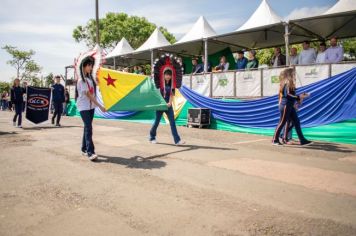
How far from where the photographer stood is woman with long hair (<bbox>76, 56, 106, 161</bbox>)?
22.3 ft

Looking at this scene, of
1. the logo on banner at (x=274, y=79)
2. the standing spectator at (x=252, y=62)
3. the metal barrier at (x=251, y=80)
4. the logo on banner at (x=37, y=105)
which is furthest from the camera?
the logo on banner at (x=37, y=105)

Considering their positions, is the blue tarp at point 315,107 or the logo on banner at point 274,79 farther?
the logo on banner at point 274,79

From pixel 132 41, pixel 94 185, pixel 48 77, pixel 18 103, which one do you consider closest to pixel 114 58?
pixel 18 103

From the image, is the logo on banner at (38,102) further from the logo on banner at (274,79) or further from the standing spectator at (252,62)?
the logo on banner at (274,79)

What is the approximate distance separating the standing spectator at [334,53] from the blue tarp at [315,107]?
74.8 inches

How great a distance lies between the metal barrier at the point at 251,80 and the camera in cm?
1063

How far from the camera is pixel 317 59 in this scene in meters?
12.0

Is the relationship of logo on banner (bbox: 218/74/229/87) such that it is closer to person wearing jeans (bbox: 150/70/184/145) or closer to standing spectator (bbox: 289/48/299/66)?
standing spectator (bbox: 289/48/299/66)

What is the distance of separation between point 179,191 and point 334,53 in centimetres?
911

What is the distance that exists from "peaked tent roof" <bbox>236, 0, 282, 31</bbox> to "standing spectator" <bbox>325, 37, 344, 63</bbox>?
3558 mm

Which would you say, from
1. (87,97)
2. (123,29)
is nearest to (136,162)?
(87,97)

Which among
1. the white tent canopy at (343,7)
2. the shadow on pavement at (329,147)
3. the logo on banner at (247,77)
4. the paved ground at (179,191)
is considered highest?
the white tent canopy at (343,7)

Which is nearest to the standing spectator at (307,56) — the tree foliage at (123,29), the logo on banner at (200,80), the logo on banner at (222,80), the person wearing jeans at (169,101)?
the logo on banner at (222,80)

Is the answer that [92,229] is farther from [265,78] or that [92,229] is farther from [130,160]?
[265,78]
